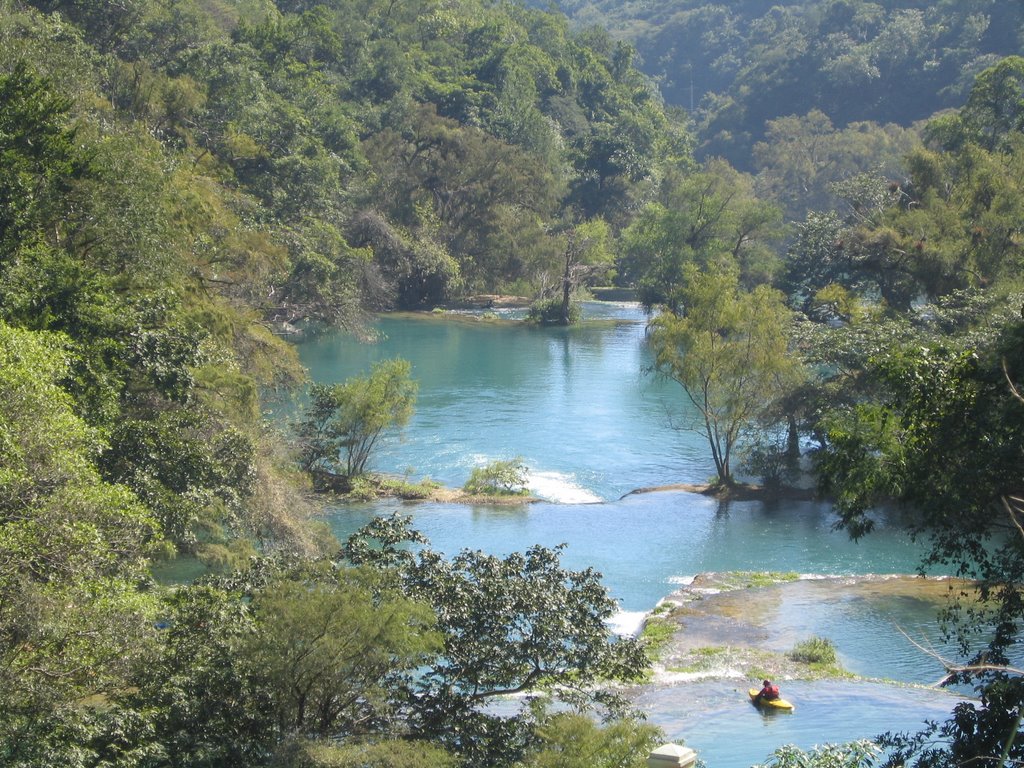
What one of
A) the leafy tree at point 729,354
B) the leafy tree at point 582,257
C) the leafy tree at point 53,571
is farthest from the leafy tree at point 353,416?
the leafy tree at point 582,257

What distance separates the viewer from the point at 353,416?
37.1m

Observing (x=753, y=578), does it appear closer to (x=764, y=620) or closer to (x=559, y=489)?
(x=764, y=620)

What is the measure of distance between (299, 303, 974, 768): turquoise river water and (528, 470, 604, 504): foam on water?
0.33 feet

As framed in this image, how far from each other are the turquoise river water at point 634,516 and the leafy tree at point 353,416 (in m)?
2.47

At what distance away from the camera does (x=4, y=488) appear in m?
14.2

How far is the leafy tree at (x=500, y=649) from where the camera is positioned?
1500 cm

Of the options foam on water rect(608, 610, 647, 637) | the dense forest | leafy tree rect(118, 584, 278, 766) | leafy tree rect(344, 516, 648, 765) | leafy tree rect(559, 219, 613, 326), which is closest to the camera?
the dense forest

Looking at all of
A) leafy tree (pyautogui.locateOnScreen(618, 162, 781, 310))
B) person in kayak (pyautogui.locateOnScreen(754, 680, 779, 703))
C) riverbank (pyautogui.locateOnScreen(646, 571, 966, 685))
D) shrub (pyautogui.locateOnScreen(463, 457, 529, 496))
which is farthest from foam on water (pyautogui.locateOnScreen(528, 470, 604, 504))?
leafy tree (pyautogui.locateOnScreen(618, 162, 781, 310))

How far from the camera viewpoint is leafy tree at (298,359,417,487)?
121ft

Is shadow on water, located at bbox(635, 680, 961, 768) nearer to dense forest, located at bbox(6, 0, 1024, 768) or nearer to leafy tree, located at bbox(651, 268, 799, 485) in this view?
dense forest, located at bbox(6, 0, 1024, 768)

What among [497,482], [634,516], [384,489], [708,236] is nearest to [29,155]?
[384,489]

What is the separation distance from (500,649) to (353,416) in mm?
22273

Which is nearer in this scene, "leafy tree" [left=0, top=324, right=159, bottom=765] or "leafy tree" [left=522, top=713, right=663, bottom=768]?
"leafy tree" [left=0, top=324, right=159, bottom=765]

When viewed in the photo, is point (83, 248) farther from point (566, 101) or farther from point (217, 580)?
point (566, 101)
